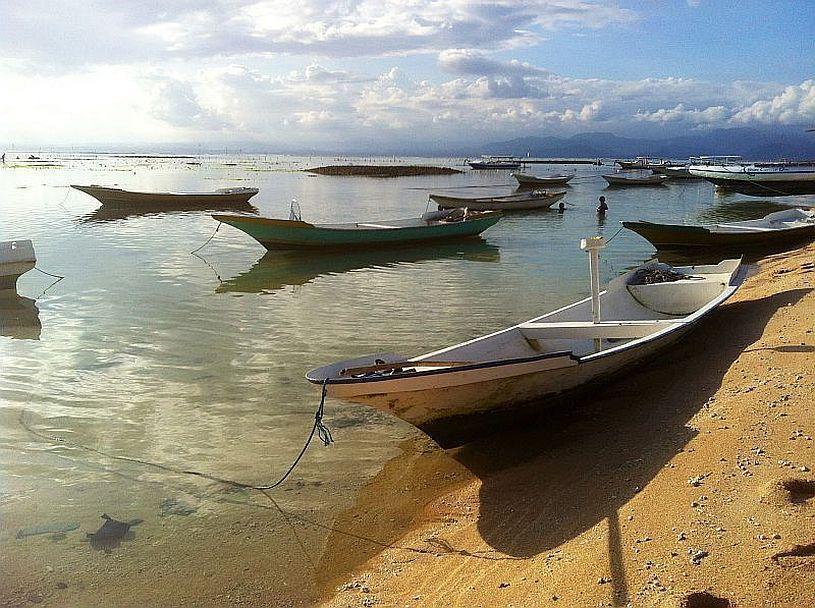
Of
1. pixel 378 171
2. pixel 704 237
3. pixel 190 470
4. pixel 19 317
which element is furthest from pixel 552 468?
pixel 378 171

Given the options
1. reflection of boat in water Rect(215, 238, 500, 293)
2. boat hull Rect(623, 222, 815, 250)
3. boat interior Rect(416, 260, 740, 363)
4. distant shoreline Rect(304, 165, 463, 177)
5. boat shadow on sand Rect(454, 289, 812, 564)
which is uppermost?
distant shoreline Rect(304, 165, 463, 177)

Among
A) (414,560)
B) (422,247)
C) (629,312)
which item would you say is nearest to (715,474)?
(414,560)

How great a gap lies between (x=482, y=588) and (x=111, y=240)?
2248 cm

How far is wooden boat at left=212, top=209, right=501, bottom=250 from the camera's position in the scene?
1948 centimetres

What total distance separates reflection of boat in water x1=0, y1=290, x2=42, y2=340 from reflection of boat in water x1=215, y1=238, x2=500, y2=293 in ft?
12.9

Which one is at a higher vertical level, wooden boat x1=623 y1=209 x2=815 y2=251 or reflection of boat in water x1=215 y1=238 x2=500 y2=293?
wooden boat x1=623 y1=209 x2=815 y2=251

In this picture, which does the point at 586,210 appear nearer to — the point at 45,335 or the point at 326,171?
the point at 45,335

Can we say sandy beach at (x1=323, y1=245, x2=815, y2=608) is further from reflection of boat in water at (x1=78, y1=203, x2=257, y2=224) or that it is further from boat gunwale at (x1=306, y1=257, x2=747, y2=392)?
reflection of boat in water at (x1=78, y1=203, x2=257, y2=224)

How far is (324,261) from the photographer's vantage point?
19641mm

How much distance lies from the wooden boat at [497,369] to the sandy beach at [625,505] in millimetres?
492

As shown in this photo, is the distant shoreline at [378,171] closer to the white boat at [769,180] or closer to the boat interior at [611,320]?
the white boat at [769,180]

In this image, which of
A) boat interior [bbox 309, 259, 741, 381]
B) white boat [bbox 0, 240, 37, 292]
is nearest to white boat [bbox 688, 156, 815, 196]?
boat interior [bbox 309, 259, 741, 381]

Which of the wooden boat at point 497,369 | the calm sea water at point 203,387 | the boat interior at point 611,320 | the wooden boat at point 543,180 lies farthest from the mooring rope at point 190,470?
the wooden boat at point 543,180

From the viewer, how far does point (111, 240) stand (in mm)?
23109
